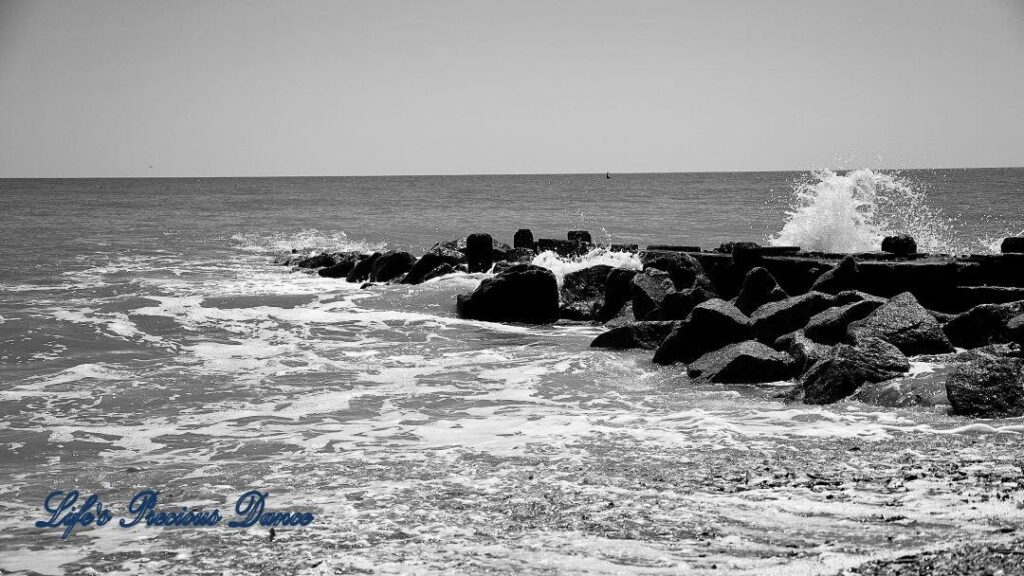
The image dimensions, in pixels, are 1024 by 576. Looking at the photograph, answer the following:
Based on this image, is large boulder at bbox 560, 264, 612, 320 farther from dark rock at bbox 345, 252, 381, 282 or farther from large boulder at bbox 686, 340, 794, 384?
dark rock at bbox 345, 252, 381, 282

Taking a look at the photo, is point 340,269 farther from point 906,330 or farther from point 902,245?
point 906,330

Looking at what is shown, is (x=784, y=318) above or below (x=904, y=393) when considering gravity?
above

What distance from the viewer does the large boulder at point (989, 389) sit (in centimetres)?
600

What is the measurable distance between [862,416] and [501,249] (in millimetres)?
11538

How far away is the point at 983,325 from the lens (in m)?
8.36

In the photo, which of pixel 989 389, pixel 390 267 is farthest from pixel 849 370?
pixel 390 267

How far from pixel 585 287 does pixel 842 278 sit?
3873 millimetres

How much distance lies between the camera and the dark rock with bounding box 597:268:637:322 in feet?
39.3

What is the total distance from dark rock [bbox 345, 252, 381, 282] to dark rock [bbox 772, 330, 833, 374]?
10.3 metres

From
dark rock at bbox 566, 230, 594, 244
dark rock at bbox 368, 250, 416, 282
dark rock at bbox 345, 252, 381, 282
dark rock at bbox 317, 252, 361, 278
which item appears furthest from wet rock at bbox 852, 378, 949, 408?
dark rock at bbox 317, 252, 361, 278

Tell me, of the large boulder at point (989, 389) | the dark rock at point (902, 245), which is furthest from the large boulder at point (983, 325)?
the dark rock at point (902, 245)

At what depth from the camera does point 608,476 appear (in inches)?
195

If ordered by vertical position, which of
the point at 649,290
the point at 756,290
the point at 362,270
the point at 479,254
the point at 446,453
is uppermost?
the point at 479,254

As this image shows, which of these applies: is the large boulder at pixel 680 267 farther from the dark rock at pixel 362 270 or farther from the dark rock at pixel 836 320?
the dark rock at pixel 362 270
